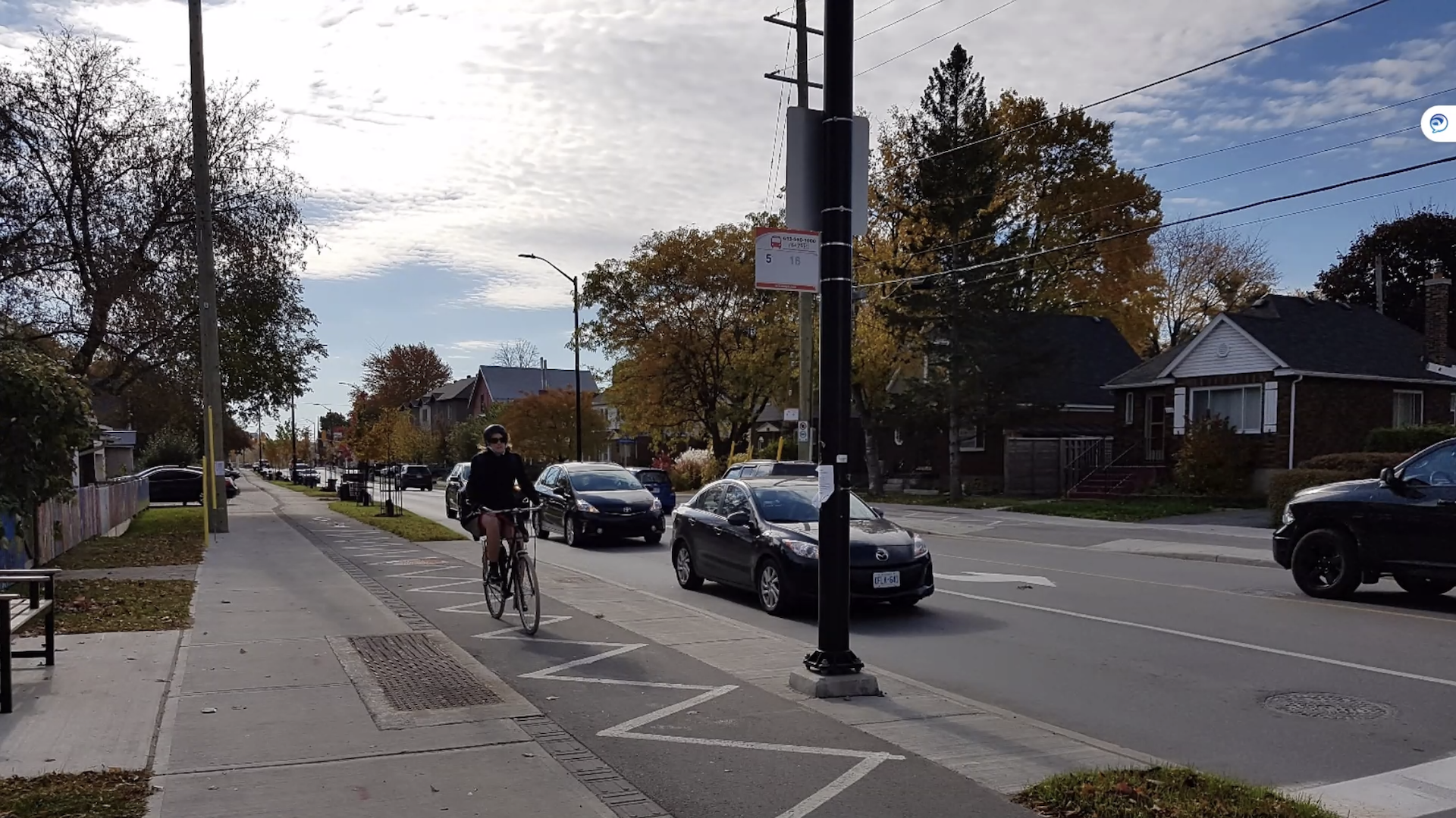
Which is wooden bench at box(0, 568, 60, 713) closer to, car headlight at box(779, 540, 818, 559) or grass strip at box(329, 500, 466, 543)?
car headlight at box(779, 540, 818, 559)

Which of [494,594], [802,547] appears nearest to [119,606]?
[494,594]

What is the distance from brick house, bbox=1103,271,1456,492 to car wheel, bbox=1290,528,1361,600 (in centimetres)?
1789

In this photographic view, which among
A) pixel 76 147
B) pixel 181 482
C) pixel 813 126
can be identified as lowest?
pixel 181 482

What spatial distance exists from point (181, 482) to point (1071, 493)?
3440 cm

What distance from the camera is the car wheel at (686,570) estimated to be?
546 inches

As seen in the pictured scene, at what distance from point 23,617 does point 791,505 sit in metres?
7.64

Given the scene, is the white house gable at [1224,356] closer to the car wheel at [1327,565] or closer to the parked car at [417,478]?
the car wheel at [1327,565]

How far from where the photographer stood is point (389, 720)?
21.5 ft

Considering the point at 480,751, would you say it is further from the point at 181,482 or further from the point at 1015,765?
the point at 181,482

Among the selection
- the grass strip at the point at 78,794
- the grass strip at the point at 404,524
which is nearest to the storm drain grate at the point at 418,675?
the grass strip at the point at 78,794

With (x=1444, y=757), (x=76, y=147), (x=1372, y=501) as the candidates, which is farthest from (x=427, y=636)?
(x=76, y=147)

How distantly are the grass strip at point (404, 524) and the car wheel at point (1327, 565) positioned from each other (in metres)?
14.6

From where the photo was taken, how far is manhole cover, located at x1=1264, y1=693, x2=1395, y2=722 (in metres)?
7.23

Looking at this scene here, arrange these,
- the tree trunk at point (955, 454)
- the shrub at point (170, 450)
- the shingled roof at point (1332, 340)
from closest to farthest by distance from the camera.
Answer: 1. the shingled roof at point (1332, 340)
2. the tree trunk at point (955, 454)
3. the shrub at point (170, 450)
